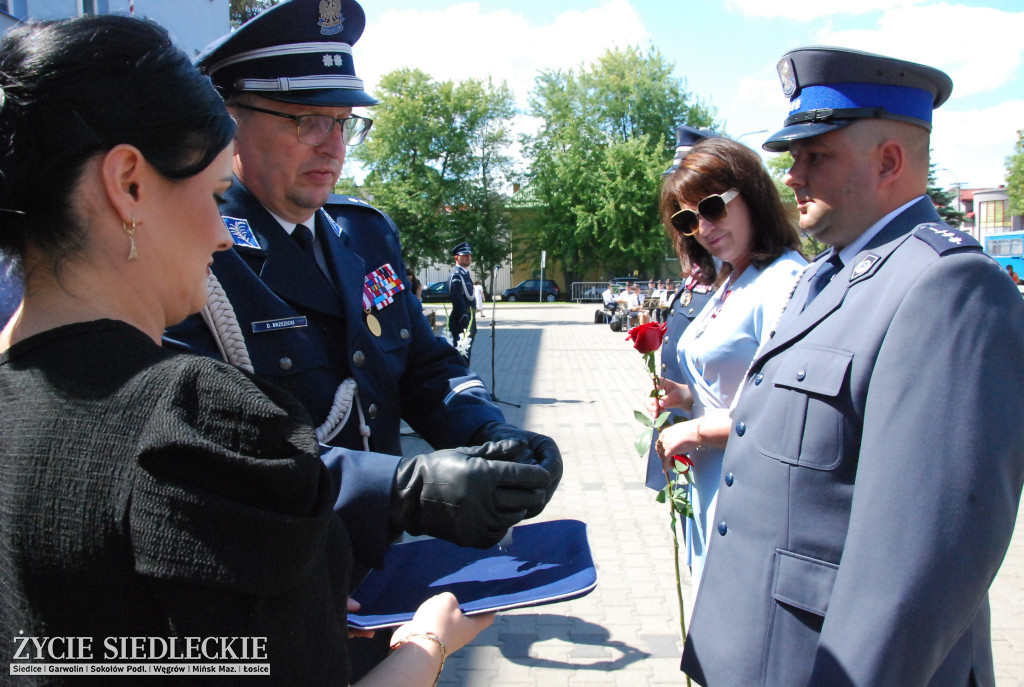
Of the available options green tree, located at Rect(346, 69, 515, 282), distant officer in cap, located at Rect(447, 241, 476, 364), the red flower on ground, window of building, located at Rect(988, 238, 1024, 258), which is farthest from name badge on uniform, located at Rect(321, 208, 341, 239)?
window of building, located at Rect(988, 238, 1024, 258)

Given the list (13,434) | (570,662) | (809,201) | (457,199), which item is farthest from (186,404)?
(457,199)

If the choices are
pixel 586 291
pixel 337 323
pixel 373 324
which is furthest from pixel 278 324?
pixel 586 291

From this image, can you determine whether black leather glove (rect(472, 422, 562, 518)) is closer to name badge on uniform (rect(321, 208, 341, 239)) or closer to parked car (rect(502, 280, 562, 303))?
name badge on uniform (rect(321, 208, 341, 239))

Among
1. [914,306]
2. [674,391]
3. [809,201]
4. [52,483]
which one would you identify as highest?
[809,201]

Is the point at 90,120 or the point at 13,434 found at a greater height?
the point at 90,120

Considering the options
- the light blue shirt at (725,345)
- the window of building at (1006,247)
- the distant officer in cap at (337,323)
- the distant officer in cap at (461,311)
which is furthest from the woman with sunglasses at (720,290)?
the window of building at (1006,247)

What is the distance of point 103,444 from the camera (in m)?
0.81

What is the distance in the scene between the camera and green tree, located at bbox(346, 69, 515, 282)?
3634cm

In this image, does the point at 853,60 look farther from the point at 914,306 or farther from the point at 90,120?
the point at 90,120

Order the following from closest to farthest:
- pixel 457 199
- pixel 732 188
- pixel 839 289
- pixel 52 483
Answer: pixel 52 483 → pixel 839 289 → pixel 732 188 → pixel 457 199

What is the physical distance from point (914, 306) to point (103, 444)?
4.06 ft

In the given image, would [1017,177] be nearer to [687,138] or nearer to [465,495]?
[687,138]

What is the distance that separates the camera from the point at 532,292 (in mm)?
42188

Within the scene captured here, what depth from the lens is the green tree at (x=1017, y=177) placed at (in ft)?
118
